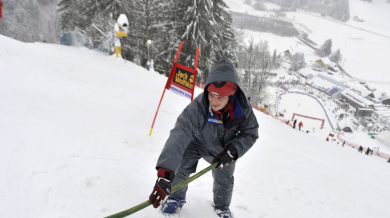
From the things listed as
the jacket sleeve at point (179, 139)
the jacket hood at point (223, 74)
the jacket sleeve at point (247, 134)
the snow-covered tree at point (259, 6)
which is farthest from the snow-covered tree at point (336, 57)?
the jacket sleeve at point (179, 139)

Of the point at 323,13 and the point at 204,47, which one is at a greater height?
the point at 323,13

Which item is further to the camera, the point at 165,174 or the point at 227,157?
the point at 227,157

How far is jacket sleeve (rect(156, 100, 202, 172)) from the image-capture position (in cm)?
170

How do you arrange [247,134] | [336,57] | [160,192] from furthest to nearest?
[336,57] → [247,134] → [160,192]

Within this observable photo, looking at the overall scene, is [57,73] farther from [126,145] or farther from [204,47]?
[204,47]

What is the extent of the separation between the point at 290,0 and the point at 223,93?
784 feet

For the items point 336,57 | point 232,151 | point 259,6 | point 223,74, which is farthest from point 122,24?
point 259,6

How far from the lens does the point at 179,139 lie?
185 cm

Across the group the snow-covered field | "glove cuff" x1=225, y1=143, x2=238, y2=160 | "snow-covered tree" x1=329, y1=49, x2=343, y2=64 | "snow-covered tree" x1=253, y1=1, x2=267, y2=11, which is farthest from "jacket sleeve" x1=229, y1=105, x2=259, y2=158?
"snow-covered tree" x1=253, y1=1, x2=267, y2=11

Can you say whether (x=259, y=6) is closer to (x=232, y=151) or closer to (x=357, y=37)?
(x=357, y=37)

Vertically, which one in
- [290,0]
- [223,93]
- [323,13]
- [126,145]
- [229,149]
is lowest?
[126,145]

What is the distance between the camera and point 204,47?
1814 cm

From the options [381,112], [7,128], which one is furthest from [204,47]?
[381,112]

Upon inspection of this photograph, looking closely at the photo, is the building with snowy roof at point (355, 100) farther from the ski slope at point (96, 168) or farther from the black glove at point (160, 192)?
the black glove at point (160, 192)
